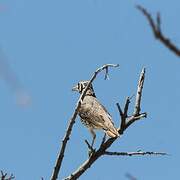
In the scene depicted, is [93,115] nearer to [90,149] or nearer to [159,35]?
[90,149]

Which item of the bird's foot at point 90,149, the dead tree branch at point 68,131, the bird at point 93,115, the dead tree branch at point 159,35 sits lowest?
the dead tree branch at point 159,35

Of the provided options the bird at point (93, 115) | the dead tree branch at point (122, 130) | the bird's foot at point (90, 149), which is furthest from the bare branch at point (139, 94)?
the bird at point (93, 115)

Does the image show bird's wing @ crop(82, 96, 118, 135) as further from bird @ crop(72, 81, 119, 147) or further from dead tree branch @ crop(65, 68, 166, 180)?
dead tree branch @ crop(65, 68, 166, 180)

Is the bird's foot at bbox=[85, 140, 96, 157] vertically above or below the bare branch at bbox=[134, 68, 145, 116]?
below

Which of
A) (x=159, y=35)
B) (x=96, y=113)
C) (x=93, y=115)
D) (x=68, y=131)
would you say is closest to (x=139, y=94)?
(x=68, y=131)

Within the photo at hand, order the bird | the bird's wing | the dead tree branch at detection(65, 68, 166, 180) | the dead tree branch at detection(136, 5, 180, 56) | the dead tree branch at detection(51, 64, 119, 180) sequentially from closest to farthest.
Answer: the dead tree branch at detection(136, 5, 180, 56) → the dead tree branch at detection(51, 64, 119, 180) → the dead tree branch at detection(65, 68, 166, 180) → the bird → the bird's wing

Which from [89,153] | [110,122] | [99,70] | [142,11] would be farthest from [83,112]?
[142,11]

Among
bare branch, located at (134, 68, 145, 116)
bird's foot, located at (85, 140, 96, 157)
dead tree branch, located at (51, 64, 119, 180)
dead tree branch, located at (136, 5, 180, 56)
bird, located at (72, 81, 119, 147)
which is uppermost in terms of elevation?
bird, located at (72, 81, 119, 147)

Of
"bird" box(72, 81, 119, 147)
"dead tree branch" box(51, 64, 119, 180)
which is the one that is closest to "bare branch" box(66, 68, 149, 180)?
"dead tree branch" box(51, 64, 119, 180)

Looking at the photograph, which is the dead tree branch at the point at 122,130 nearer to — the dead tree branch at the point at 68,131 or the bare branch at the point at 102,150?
the bare branch at the point at 102,150

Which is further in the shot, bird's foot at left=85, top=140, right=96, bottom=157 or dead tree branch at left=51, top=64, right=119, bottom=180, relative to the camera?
bird's foot at left=85, top=140, right=96, bottom=157

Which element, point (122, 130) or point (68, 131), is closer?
point (68, 131)

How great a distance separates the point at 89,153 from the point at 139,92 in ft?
3.16

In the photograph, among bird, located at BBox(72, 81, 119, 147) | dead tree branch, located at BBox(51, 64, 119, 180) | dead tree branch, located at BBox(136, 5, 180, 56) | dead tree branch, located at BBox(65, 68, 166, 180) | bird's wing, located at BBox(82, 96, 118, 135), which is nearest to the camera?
dead tree branch, located at BBox(136, 5, 180, 56)
